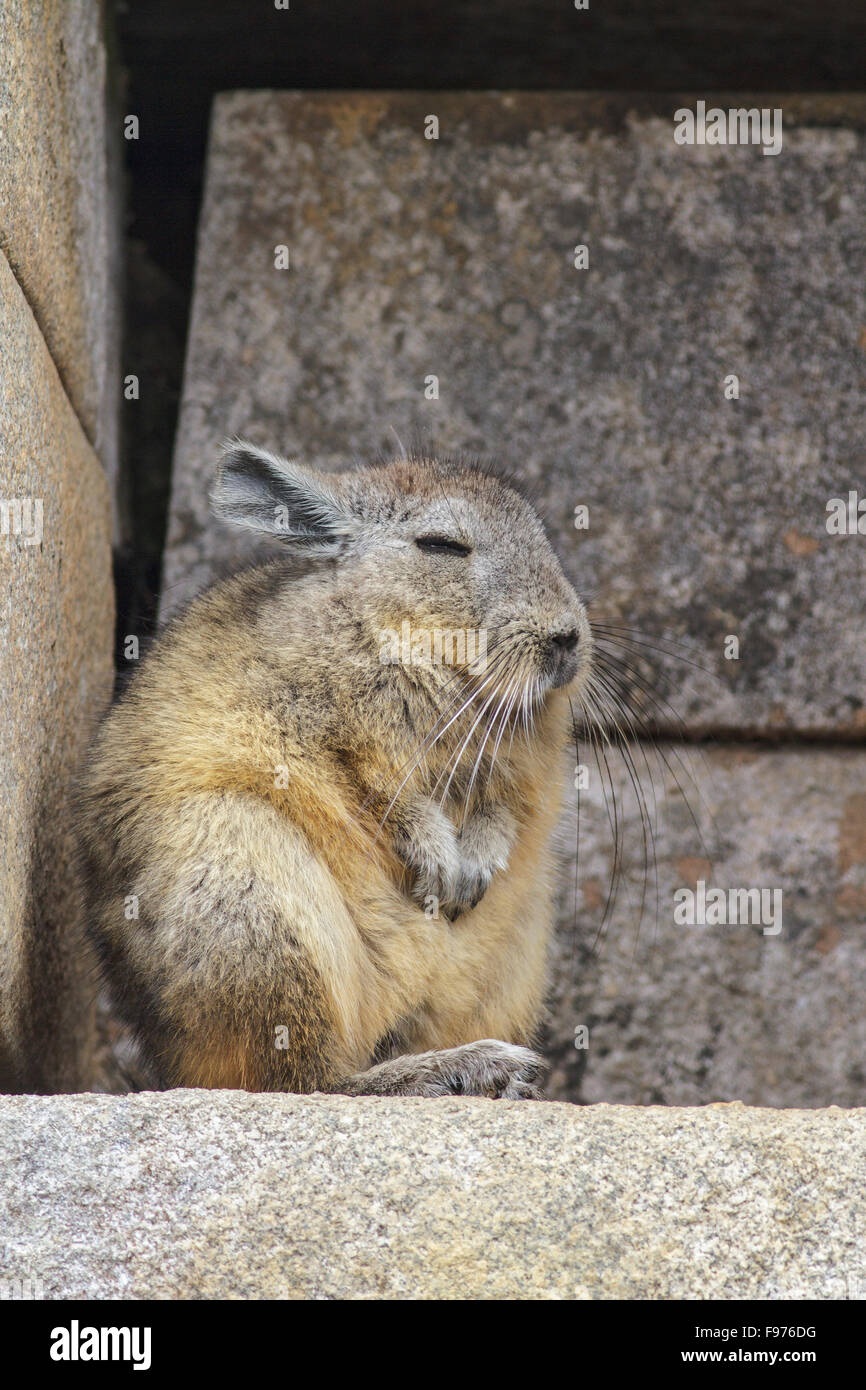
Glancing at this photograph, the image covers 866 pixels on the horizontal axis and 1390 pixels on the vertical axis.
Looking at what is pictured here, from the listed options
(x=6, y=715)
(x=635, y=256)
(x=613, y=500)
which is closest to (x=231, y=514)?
(x=6, y=715)

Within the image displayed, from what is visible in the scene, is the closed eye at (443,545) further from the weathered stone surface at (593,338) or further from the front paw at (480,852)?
the weathered stone surface at (593,338)

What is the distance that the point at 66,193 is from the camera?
4500 millimetres

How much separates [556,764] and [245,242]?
2.49m

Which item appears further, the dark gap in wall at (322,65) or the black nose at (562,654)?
the dark gap in wall at (322,65)

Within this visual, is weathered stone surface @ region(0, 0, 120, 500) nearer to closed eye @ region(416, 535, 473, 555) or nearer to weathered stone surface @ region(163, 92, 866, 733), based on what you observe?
weathered stone surface @ region(163, 92, 866, 733)

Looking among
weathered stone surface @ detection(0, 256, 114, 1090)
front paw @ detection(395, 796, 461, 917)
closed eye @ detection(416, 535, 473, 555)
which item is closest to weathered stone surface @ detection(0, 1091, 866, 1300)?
weathered stone surface @ detection(0, 256, 114, 1090)

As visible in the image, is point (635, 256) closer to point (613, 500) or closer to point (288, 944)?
point (613, 500)

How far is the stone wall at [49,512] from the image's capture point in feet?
12.1

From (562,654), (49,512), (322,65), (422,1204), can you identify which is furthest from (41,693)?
(322,65)

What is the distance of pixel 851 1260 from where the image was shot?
2.53 m

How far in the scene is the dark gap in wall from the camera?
539 cm

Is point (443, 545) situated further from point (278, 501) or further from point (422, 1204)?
point (422, 1204)

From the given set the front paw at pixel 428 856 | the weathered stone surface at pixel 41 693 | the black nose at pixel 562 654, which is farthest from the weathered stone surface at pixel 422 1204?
the black nose at pixel 562 654

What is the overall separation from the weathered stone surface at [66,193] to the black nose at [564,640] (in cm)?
172
